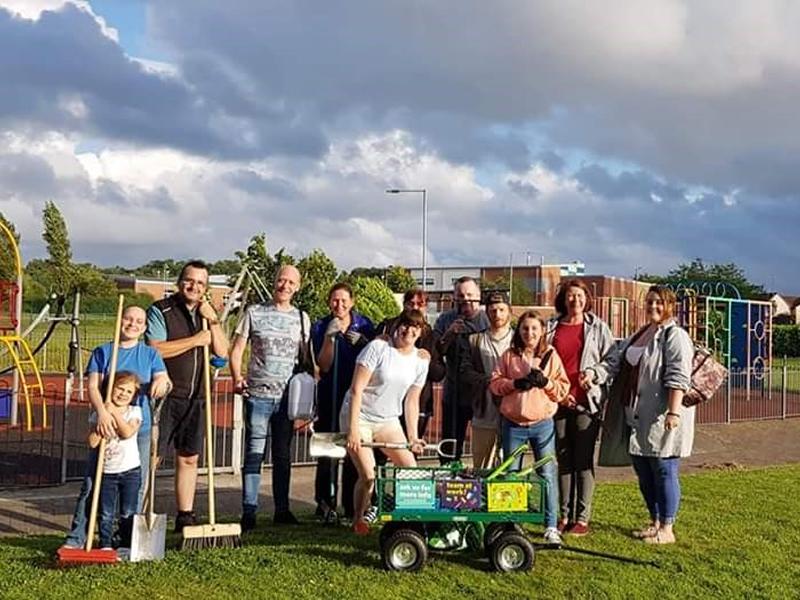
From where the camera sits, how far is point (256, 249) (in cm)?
2728

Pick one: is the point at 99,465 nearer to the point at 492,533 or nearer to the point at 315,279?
the point at 492,533

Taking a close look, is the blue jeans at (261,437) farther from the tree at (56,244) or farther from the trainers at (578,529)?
the tree at (56,244)

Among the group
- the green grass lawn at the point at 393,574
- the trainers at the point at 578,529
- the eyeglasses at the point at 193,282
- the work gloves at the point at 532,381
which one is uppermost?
the eyeglasses at the point at 193,282

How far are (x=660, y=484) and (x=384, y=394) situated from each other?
2218 millimetres

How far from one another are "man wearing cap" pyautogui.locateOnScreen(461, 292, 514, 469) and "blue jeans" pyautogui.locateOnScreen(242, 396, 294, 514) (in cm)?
140

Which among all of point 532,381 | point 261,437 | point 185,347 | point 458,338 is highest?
point 458,338

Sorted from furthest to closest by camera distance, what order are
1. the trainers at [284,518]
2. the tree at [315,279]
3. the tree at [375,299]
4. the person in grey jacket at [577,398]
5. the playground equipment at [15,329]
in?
the tree at [315,279] < the tree at [375,299] < the playground equipment at [15,329] < the trainers at [284,518] < the person in grey jacket at [577,398]

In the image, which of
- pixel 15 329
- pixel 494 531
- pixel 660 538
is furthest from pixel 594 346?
pixel 15 329

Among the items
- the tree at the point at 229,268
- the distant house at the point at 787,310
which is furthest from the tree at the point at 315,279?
the distant house at the point at 787,310

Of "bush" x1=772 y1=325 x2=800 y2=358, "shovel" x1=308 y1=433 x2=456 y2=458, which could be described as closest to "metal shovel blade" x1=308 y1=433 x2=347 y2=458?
"shovel" x1=308 y1=433 x2=456 y2=458

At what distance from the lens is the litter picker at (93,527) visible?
5.59m

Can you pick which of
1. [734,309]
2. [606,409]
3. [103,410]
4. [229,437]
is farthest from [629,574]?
[734,309]

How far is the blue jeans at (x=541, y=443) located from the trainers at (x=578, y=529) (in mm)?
519

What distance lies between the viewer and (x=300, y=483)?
30.0ft
